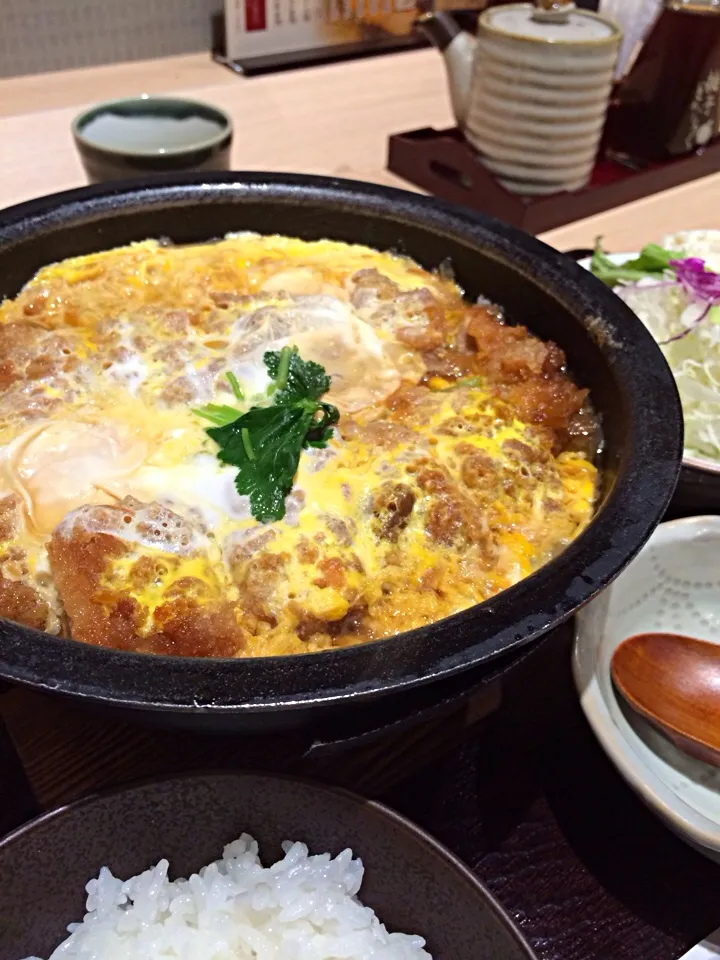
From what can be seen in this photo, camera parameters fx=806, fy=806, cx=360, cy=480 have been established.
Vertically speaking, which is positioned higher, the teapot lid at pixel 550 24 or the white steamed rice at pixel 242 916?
the teapot lid at pixel 550 24

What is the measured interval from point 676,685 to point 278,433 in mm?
696

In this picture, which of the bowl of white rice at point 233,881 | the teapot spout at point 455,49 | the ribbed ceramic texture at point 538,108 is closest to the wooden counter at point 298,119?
the ribbed ceramic texture at point 538,108

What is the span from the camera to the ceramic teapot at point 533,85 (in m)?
1.93

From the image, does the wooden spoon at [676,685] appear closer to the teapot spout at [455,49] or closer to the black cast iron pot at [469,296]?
the black cast iron pot at [469,296]

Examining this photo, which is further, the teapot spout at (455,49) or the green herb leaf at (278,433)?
the teapot spout at (455,49)

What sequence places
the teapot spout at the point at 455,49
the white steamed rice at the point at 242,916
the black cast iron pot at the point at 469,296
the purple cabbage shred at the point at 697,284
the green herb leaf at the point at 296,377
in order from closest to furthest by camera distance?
the black cast iron pot at the point at 469,296, the white steamed rice at the point at 242,916, the green herb leaf at the point at 296,377, the purple cabbage shred at the point at 697,284, the teapot spout at the point at 455,49

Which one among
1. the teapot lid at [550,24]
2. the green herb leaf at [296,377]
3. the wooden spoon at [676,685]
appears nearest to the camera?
the wooden spoon at [676,685]

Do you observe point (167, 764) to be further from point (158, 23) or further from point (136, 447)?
point (158, 23)

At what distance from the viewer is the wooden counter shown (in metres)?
2.26

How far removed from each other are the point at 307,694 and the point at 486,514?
0.46 meters

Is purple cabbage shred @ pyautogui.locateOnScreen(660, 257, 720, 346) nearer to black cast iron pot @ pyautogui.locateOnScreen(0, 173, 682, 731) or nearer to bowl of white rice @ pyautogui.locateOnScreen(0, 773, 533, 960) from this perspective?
black cast iron pot @ pyautogui.locateOnScreen(0, 173, 682, 731)

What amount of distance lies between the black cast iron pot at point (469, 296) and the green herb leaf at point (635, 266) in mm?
414

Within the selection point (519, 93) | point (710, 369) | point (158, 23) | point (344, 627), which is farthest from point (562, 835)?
point (158, 23)

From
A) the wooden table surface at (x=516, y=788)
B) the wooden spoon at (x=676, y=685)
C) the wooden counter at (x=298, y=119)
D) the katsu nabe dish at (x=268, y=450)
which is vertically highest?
the wooden counter at (x=298, y=119)
